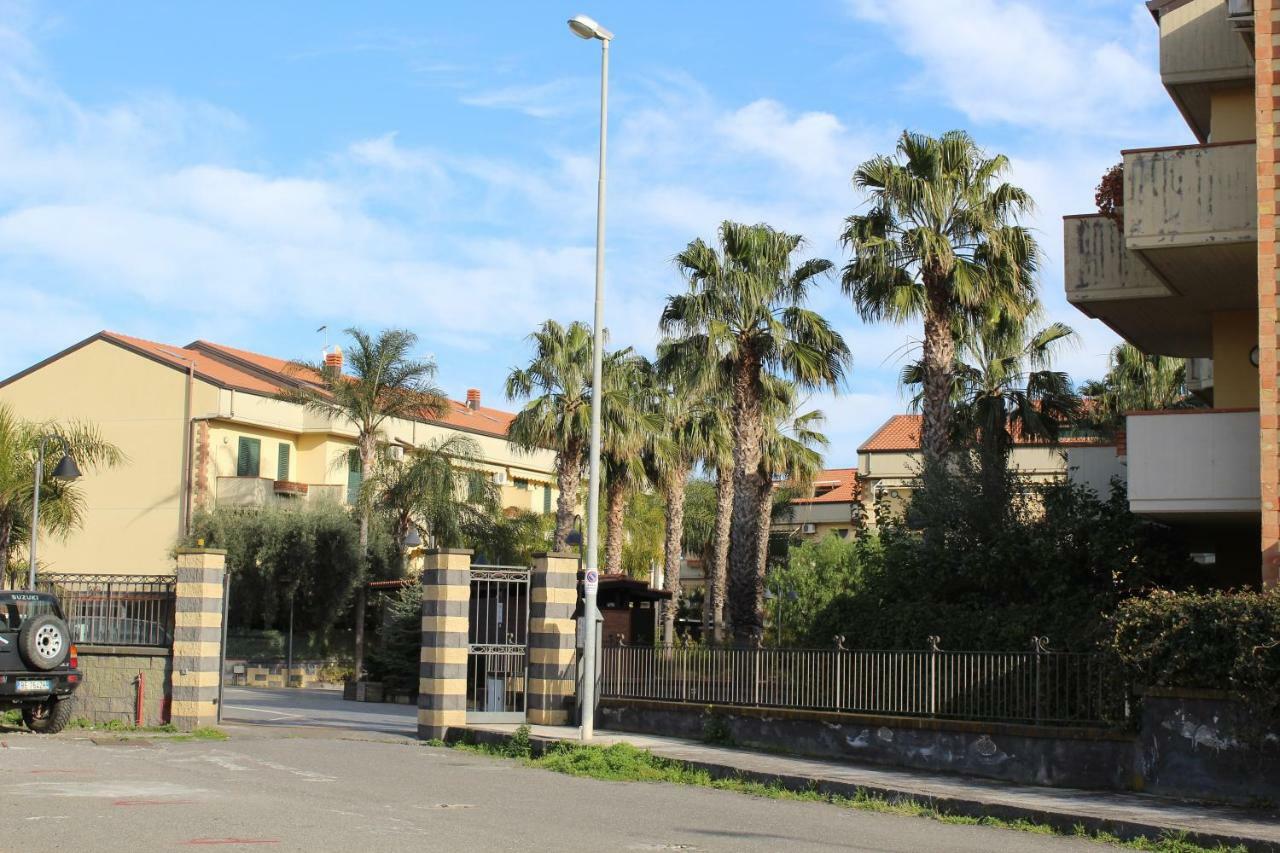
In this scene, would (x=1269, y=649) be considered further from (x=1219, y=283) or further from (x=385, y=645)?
(x=385, y=645)

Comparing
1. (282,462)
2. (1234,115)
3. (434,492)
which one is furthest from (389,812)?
(282,462)

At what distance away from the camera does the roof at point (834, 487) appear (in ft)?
247

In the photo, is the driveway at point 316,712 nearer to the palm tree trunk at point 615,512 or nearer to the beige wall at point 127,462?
the palm tree trunk at point 615,512

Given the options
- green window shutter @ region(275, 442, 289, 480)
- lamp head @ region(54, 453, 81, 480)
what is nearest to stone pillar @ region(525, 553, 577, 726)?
lamp head @ region(54, 453, 81, 480)

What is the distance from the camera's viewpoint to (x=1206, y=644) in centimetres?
1353

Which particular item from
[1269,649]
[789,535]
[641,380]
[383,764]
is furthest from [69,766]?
[789,535]

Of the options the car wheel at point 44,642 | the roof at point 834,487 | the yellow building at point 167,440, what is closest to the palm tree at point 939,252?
the car wheel at point 44,642

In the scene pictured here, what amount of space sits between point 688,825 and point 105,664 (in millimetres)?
12367

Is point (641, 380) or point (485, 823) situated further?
point (641, 380)

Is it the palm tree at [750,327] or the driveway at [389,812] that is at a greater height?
the palm tree at [750,327]

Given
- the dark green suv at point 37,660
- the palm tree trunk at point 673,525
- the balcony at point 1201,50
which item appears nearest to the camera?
the dark green suv at point 37,660

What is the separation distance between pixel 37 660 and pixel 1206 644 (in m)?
14.7

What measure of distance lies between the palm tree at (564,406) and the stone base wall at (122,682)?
69.4 ft

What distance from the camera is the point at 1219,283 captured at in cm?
1902
